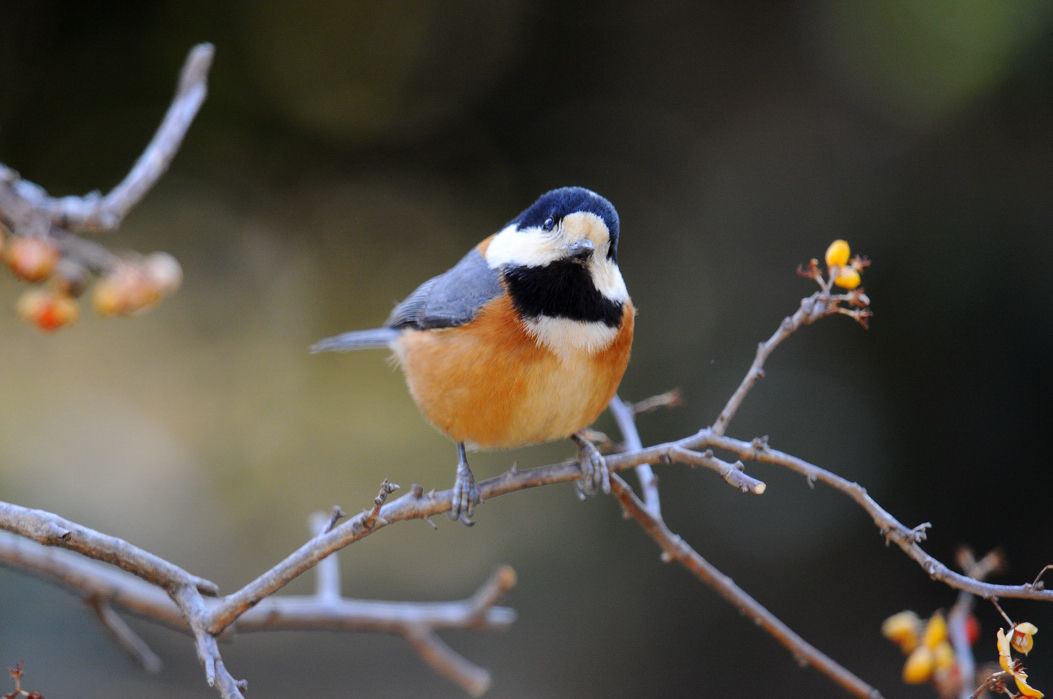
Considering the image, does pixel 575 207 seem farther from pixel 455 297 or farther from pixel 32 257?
pixel 32 257

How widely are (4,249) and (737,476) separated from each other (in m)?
0.85

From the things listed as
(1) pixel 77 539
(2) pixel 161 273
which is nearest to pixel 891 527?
(2) pixel 161 273

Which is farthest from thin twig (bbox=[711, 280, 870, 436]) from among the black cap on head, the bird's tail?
the bird's tail

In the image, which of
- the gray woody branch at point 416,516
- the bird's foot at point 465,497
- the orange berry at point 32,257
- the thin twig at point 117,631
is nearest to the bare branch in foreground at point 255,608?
the thin twig at point 117,631

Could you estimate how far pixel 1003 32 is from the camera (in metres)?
2.84

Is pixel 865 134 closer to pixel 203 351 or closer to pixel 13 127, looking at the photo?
pixel 203 351

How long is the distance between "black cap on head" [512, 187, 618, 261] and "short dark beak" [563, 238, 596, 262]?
0.21 ft

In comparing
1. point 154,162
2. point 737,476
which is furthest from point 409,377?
point 737,476

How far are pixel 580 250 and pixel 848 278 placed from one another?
54 centimetres

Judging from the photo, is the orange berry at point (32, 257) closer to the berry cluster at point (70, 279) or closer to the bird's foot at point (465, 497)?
the berry cluster at point (70, 279)

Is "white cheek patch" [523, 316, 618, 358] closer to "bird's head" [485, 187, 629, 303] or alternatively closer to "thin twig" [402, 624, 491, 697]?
"bird's head" [485, 187, 629, 303]

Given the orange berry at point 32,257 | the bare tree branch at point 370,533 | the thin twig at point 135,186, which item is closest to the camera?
the orange berry at point 32,257

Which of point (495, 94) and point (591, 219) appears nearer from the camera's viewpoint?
point (591, 219)

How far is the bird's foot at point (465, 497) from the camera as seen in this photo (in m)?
1.63
